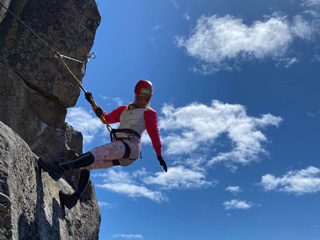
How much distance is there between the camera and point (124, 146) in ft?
25.7

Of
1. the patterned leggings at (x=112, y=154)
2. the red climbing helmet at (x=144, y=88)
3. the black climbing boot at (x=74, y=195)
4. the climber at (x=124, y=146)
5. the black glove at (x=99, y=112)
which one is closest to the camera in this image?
the climber at (x=124, y=146)

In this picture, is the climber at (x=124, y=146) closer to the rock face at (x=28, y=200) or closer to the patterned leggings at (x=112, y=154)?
the patterned leggings at (x=112, y=154)

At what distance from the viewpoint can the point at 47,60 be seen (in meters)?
11.2

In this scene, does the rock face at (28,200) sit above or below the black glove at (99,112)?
below

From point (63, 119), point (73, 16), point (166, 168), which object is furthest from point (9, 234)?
point (73, 16)

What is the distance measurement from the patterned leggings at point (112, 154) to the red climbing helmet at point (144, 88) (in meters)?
1.30

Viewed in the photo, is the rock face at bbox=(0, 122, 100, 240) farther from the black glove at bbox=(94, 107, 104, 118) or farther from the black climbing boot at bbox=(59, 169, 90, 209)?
the black glove at bbox=(94, 107, 104, 118)

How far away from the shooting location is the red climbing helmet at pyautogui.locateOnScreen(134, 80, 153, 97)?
8.55 m

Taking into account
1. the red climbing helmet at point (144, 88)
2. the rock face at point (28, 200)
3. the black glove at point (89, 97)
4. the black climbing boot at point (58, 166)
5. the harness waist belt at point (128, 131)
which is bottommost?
the rock face at point (28, 200)

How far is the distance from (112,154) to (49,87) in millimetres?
4755

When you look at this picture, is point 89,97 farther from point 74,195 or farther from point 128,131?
point 74,195

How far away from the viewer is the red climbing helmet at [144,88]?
336 inches

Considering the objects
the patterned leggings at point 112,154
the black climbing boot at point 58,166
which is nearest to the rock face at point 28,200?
the black climbing boot at point 58,166

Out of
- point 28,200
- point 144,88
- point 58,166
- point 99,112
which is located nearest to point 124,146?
point 58,166
